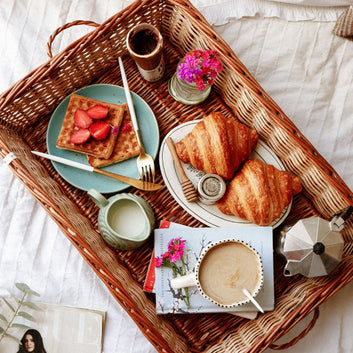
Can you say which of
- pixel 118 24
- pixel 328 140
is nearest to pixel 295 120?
pixel 328 140

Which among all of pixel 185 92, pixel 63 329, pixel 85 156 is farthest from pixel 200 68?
pixel 63 329

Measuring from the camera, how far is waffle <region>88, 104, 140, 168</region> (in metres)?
1.09

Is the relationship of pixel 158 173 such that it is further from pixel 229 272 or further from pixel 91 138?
pixel 229 272

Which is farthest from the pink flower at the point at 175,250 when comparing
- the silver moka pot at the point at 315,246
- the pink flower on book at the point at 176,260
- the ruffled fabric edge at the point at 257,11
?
the ruffled fabric edge at the point at 257,11

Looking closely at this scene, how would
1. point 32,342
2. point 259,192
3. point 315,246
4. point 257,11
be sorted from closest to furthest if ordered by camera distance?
point 315,246 < point 259,192 < point 32,342 < point 257,11

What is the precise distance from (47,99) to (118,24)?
0.93ft

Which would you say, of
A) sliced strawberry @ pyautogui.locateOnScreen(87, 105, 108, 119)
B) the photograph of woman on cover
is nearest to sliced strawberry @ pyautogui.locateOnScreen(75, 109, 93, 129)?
sliced strawberry @ pyautogui.locateOnScreen(87, 105, 108, 119)

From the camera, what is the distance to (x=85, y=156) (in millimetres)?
1110

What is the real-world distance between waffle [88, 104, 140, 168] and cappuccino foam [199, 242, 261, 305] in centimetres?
35

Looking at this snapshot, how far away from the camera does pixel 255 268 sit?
3.12 feet

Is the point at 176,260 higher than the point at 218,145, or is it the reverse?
the point at 218,145

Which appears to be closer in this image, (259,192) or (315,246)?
(315,246)

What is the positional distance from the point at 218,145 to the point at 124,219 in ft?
1.03

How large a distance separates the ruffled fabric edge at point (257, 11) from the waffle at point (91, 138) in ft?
1.38
